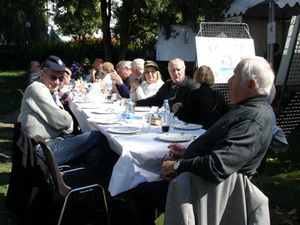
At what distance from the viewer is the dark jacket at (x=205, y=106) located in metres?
4.35

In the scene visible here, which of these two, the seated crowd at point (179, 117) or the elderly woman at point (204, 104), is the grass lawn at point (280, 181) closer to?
the seated crowd at point (179, 117)

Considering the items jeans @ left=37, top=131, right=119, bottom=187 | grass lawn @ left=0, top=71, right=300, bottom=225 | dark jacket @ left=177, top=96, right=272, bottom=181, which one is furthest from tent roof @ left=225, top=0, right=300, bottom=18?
dark jacket @ left=177, top=96, right=272, bottom=181

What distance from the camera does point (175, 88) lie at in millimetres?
5410

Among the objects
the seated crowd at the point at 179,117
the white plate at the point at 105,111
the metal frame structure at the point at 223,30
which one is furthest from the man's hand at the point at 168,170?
the metal frame structure at the point at 223,30

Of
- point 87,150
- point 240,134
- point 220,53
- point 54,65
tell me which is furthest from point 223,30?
point 240,134

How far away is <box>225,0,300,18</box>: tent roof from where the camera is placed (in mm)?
7632

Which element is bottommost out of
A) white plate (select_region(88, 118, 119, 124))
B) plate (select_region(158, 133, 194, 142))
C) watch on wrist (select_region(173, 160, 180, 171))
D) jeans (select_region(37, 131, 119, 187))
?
jeans (select_region(37, 131, 119, 187))

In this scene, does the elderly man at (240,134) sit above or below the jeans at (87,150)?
above

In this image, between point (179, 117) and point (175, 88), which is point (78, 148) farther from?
point (175, 88)

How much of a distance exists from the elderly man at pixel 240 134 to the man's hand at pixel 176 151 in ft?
0.89

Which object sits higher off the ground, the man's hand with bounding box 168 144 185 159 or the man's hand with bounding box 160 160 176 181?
the man's hand with bounding box 168 144 185 159

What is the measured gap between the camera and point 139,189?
10.5 ft

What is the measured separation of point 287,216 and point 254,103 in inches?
78.8

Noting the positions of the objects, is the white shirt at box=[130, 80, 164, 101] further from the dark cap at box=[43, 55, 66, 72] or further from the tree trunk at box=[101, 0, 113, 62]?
the tree trunk at box=[101, 0, 113, 62]
